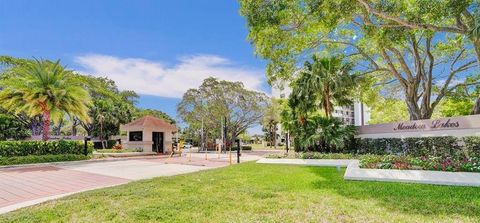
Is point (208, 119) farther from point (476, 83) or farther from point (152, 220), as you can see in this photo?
point (152, 220)

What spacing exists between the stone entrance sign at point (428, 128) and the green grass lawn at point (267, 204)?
328 inches

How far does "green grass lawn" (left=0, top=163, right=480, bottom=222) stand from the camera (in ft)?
18.6

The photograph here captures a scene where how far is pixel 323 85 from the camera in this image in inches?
776

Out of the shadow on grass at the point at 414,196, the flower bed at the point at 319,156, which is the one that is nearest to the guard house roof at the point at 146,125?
the flower bed at the point at 319,156

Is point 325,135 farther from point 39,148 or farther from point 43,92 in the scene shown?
point 43,92

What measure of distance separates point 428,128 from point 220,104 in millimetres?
29180

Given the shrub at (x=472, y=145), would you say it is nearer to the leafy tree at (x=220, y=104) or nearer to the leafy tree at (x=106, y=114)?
the leafy tree at (x=220, y=104)

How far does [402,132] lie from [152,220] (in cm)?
1606

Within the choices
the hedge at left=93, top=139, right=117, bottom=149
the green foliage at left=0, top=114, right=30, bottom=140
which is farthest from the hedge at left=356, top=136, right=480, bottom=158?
the green foliage at left=0, top=114, right=30, bottom=140

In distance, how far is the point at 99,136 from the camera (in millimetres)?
47031

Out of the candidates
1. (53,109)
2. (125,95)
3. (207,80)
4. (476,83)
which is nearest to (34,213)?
(53,109)

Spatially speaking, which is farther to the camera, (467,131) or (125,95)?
(125,95)

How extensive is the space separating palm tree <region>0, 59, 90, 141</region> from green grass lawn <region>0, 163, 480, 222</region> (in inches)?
585

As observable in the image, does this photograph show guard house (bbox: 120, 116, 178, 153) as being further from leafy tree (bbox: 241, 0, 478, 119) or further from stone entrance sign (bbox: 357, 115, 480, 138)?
stone entrance sign (bbox: 357, 115, 480, 138)
